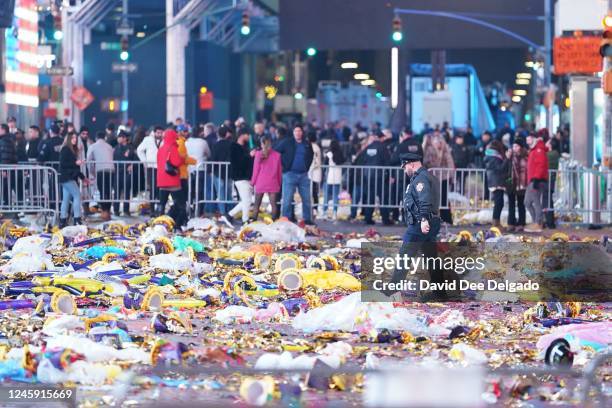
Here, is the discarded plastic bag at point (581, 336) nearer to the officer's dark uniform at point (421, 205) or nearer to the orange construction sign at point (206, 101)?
the officer's dark uniform at point (421, 205)

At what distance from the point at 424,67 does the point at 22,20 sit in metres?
32.4

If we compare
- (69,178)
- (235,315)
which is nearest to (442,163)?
(69,178)

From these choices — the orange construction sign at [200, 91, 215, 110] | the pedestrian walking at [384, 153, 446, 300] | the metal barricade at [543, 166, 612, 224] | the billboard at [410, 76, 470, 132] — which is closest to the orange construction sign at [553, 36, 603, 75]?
the metal barricade at [543, 166, 612, 224]

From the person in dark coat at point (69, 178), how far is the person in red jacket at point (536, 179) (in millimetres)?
7794

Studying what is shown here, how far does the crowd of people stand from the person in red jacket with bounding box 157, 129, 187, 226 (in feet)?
0.05

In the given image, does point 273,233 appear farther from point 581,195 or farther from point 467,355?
point 467,355

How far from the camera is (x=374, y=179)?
28.0 m

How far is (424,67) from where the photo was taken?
6756cm

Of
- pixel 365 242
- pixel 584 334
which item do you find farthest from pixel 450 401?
pixel 365 242

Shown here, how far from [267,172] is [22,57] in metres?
12.3

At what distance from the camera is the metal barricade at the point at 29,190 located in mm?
25328

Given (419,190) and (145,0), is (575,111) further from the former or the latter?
(145,0)

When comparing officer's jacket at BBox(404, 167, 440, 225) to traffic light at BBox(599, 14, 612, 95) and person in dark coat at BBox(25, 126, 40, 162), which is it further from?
person in dark coat at BBox(25, 126, 40, 162)

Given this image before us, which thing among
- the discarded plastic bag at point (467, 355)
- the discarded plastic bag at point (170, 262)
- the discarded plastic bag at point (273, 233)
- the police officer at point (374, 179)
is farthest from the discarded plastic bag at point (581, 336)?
the police officer at point (374, 179)
